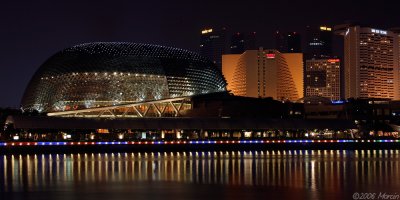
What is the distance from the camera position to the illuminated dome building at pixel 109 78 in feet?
433

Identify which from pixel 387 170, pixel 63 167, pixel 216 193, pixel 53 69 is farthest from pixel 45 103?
pixel 216 193

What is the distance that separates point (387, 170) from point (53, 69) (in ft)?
315

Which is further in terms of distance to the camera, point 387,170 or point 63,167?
point 63,167

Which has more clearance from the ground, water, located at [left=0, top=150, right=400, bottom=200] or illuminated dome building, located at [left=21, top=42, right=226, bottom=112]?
illuminated dome building, located at [left=21, top=42, right=226, bottom=112]

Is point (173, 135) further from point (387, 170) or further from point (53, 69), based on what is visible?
point (387, 170)

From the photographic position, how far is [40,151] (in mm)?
89750

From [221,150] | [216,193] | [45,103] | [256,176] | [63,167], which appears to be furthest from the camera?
[45,103]

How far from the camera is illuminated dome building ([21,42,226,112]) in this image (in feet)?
433

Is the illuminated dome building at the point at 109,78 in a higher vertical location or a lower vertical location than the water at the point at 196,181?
higher

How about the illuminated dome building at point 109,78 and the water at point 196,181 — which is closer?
the water at point 196,181

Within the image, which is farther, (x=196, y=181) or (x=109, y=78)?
(x=109, y=78)

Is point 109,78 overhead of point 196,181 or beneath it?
overhead

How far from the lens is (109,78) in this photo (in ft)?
440

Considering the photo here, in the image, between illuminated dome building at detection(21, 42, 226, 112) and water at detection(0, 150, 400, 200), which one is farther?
illuminated dome building at detection(21, 42, 226, 112)
